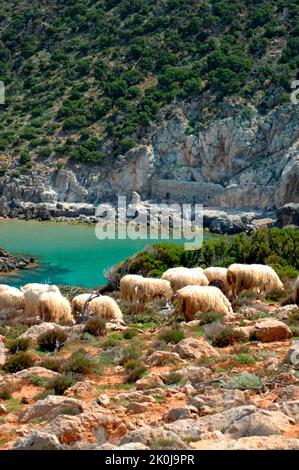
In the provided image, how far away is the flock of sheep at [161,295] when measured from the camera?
55.6 ft

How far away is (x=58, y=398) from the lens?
9.25m

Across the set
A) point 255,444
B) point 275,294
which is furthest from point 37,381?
point 275,294

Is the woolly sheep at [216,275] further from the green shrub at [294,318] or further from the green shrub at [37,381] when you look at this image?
the green shrub at [37,381]

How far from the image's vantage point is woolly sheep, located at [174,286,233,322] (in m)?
16.8

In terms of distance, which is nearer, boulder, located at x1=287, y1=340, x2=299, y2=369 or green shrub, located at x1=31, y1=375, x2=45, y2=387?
boulder, located at x1=287, y1=340, x2=299, y2=369

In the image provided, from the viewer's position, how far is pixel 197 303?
55.1 ft

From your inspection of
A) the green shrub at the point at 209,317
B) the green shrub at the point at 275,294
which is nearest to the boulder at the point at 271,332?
the green shrub at the point at 209,317

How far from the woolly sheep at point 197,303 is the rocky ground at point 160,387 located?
25.8 inches

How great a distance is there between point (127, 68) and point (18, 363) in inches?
3088

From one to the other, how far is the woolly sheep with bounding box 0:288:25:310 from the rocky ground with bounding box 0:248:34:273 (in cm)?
2150

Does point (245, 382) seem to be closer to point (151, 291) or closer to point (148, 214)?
point (151, 291)

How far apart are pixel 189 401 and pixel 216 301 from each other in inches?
322

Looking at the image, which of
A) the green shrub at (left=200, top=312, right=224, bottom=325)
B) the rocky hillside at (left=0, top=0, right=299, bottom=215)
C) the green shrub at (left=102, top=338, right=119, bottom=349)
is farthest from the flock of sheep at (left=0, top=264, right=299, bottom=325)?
the rocky hillside at (left=0, top=0, right=299, bottom=215)

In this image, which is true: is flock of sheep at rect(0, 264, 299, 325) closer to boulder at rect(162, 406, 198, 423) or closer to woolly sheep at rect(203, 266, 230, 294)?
woolly sheep at rect(203, 266, 230, 294)
